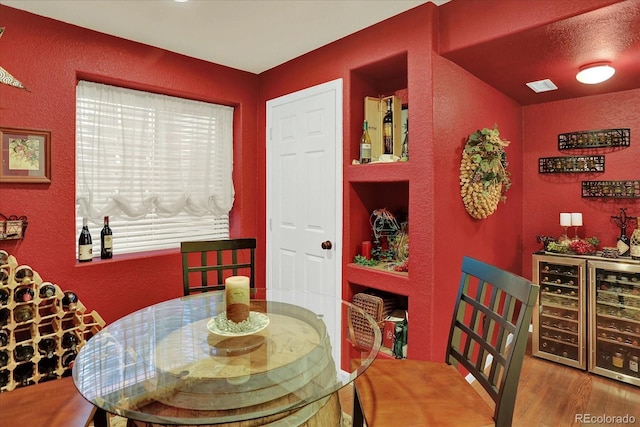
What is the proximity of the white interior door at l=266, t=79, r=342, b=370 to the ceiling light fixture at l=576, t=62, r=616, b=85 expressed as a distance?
166 centimetres

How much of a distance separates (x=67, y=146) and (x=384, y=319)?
2.49 m

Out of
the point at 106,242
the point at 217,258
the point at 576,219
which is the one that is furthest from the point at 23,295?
the point at 576,219

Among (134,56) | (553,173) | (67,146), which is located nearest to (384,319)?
(553,173)

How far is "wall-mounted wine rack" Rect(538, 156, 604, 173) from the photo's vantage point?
3245mm

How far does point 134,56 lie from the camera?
2768 millimetres

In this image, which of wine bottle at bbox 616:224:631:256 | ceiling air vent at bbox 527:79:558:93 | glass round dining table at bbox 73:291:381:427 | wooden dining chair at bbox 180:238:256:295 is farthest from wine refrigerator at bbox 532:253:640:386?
wooden dining chair at bbox 180:238:256:295

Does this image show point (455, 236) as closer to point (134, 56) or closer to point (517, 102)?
point (517, 102)

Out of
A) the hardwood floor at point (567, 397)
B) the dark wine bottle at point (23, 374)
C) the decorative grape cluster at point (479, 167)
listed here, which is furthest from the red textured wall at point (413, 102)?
the dark wine bottle at point (23, 374)

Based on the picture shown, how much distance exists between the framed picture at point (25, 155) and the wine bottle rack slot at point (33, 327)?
492 mm

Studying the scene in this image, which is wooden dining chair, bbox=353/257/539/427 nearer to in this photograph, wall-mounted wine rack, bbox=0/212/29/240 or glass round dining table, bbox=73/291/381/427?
glass round dining table, bbox=73/291/381/427

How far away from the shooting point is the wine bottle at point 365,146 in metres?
2.67

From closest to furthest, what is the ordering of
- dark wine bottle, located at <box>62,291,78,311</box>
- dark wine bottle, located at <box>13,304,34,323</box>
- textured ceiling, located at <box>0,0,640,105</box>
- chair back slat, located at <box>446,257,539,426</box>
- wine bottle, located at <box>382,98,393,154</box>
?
chair back slat, located at <box>446,257,539,426</box>
textured ceiling, located at <box>0,0,640,105</box>
dark wine bottle, located at <box>13,304,34,323</box>
dark wine bottle, located at <box>62,291,78,311</box>
wine bottle, located at <box>382,98,393,154</box>

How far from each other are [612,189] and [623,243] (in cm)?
48

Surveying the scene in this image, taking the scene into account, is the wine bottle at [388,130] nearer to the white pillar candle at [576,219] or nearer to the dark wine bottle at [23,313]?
the white pillar candle at [576,219]
